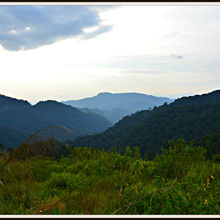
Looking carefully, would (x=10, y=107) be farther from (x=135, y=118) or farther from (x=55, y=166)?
(x=55, y=166)

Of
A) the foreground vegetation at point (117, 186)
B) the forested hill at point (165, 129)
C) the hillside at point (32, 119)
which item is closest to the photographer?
the foreground vegetation at point (117, 186)

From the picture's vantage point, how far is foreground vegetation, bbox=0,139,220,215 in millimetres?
2680

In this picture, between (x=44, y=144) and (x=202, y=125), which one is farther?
(x=202, y=125)

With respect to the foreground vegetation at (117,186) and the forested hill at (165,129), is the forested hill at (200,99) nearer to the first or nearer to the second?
the forested hill at (165,129)

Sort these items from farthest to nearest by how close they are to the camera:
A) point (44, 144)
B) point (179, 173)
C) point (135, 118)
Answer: point (135, 118) → point (179, 173) → point (44, 144)

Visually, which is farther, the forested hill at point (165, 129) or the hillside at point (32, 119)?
the hillside at point (32, 119)

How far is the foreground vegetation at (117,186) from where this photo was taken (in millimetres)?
2680

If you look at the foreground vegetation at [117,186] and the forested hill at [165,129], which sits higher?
A: the foreground vegetation at [117,186]

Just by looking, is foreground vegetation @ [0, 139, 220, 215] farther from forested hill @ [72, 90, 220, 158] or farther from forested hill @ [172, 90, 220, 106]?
forested hill @ [172, 90, 220, 106]

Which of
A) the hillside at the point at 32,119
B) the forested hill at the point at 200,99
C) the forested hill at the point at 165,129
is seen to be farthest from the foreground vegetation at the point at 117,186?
the hillside at the point at 32,119

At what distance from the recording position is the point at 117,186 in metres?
3.87

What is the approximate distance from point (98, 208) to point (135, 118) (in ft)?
384

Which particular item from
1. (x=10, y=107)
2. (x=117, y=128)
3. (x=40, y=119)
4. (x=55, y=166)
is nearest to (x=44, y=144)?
(x=55, y=166)

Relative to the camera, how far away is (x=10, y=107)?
18975 centimetres
